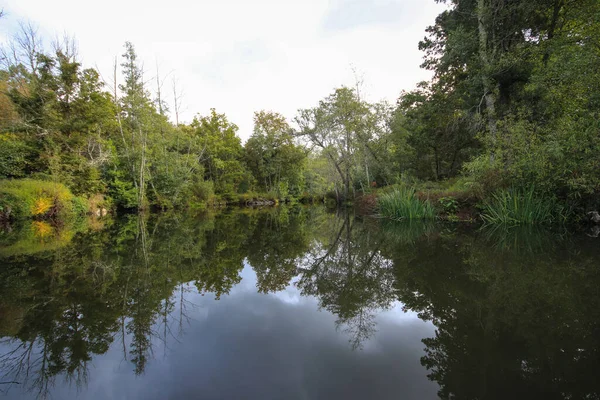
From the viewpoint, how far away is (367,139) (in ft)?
63.9

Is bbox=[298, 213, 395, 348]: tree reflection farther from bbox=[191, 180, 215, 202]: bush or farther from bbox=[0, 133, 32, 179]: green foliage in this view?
bbox=[191, 180, 215, 202]: bush

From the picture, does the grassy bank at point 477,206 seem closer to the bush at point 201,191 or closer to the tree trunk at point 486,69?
the tree trunk at point 486,69

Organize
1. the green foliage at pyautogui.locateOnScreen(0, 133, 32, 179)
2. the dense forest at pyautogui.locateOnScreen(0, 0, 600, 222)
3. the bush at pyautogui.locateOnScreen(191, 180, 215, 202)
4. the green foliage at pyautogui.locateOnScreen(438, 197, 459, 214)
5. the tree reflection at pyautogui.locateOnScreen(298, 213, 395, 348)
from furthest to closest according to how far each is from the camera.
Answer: the bush at pyautogui.locateOnScreen(191, 180, 215, 202)
the green foliage at pyautogui.locateOnScreen(0, 133, 32, 179)
the green foliage at pyautogui.locateOnScreen(438, 197, 459, 214)
the dense forest at pyautogui.locateOnScreen(0, 0, 600, 222)
the tree reflection at pyautogui.locateOnScreen(298, 213, 395, 348)

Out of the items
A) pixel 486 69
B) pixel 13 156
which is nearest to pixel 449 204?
pixel 486 69

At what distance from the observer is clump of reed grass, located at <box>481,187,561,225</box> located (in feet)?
25.8

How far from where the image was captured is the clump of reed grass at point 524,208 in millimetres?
7863

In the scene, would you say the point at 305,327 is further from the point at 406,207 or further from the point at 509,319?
the point at 406,207

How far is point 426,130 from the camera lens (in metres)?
16.3

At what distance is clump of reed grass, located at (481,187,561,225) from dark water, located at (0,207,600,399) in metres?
3.50

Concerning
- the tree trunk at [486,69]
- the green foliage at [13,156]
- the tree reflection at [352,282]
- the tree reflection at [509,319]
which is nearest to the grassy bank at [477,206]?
the tree trunk at [486,69]

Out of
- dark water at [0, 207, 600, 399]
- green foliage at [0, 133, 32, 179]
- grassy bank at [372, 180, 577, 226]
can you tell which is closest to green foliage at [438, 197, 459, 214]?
grassy bank at [372, 180, 577, 226]

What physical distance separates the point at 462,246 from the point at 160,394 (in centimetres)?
555

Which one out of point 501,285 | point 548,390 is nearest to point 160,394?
point 548,390

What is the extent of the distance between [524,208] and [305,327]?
8.40 meters
